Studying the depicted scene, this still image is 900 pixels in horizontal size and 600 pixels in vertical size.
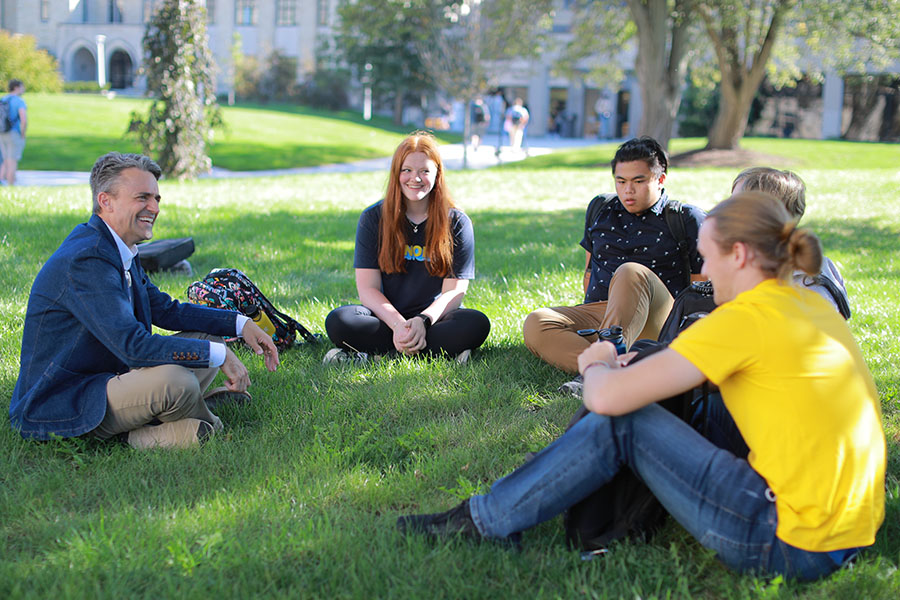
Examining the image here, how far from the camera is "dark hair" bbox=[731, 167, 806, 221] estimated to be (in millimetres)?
3688

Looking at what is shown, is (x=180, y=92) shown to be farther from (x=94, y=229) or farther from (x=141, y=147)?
(x=94, y=229)

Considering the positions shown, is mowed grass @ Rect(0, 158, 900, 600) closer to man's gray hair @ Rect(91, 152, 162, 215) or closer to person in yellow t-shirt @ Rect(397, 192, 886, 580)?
person in yellow t-shirt @ Rect(397, 192, 886, 580)

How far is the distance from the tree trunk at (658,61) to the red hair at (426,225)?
17775 millimetres

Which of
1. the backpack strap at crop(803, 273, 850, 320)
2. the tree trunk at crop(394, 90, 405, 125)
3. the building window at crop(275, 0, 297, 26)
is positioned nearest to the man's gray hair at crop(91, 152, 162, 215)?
the backpack strap at crop(803, 273, 850, 320)

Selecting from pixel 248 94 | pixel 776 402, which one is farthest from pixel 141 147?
pixel 248 94

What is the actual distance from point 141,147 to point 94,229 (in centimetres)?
1374

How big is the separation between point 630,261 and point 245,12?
5945 centimetres

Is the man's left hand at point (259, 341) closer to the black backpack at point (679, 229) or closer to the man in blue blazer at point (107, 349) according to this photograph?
the man in blue blazer at point (107, 349)

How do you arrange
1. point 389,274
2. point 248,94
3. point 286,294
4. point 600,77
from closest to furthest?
point 389,274, point 286,294, point 600,77, point 248,94

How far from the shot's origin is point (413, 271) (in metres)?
5.36

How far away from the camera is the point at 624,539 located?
288 centimetres

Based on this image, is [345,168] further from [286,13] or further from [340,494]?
[286,13]

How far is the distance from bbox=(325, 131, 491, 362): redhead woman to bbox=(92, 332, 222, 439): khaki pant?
5.01 feet

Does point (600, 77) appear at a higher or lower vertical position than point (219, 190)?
higher
